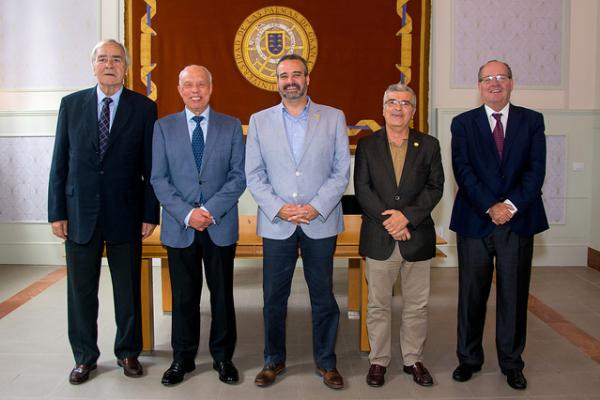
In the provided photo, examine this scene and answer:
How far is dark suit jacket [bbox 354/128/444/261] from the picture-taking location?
309 centimetres

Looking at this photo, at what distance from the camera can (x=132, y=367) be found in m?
3.32

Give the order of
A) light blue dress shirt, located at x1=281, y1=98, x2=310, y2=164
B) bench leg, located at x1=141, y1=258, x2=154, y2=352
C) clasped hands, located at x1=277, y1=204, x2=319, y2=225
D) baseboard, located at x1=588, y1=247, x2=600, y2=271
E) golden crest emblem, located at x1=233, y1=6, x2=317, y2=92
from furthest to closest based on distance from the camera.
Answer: baseboard, located at x1=588, y1=247, x2=600, y2=271
golden crest emblem, located at x1=233, y1=6, x2=317, y2=92
bench leg, located at x1=141, y1=258, x2=154, y2=352
light blue dress shirt, located at x1=281, y1=98, x2=310, y2=164
clasped hands, located at x1=277, y1=204, x2=319, y2=225

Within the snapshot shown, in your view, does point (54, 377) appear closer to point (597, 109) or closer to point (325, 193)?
point (325, 193)

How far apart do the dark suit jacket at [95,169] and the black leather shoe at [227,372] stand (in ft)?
2.75

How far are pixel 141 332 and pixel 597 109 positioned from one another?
4.99m

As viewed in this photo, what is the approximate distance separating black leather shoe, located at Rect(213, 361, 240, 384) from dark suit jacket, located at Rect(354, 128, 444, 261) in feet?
3.09

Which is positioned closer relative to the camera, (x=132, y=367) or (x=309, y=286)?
(x=309, y=286)

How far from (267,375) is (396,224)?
41.0 inches

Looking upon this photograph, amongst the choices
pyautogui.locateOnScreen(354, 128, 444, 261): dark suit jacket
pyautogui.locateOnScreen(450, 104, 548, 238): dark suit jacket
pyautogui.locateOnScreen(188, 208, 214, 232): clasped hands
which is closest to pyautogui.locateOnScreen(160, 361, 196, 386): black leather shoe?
pyautogui.locateOnScreen(188, 208, 214, 232): clasped hands

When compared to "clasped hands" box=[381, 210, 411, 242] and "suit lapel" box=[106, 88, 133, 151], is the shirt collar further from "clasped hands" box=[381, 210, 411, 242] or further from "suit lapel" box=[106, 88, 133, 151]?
"clasped hands" box=[381, 210, 411, 242]

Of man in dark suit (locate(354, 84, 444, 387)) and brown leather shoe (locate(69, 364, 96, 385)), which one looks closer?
man in dark suit (locate(354, 84, 444, 387))

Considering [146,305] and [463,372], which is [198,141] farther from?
[463,372]

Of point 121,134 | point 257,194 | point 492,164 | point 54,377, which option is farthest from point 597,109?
point 54,377

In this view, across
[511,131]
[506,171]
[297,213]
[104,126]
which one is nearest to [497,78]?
[511,131]
